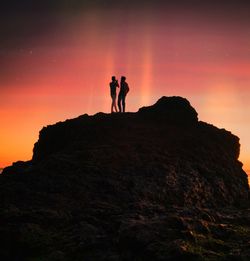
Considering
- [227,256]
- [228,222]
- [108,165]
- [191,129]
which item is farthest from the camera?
[191,129]

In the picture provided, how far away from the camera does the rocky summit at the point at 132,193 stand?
1838 cm

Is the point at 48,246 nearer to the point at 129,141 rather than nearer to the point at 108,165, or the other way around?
the point at 108,165

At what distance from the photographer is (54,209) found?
21.0m

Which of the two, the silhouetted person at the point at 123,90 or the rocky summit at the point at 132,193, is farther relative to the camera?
the silhouetted person at the point at 123,90

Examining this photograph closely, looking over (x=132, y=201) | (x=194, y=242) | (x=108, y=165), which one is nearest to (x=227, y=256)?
(x=194, y=242)

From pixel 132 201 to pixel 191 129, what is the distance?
1321cm

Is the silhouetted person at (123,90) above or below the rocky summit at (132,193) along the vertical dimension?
above

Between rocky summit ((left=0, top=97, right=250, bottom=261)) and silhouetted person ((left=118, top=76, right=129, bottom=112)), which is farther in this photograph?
silhouetted person ((left=118, top=76, right=129, bottom=112))

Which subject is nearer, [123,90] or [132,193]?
[132,193]

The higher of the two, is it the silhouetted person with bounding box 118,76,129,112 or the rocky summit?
the silhouetted person with bounding box 118,76,129,112

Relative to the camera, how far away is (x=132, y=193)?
24.5 metres

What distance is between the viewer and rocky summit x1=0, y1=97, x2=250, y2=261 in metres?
18.4

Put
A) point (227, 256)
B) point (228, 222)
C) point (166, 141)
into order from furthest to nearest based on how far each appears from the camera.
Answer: point (166, 141), point (228, 222), point (227, 256)

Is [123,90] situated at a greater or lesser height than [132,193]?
greater
